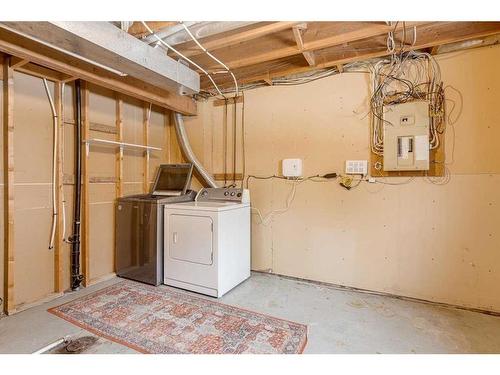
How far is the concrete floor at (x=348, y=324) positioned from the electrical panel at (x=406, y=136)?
1274 mm

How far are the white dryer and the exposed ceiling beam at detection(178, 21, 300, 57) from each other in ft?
4.76

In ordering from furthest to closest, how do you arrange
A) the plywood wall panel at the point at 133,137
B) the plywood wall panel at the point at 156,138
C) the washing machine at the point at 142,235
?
the plywood wall panel at the point at 156,138 → the plywood wall panel at the point at 133,137 → the washing machine at the point at 142,235

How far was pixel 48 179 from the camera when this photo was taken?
2432 mm

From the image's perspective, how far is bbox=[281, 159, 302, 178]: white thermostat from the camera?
9.55ft

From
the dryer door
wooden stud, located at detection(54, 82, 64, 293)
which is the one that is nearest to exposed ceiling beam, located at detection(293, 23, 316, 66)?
the dryer door

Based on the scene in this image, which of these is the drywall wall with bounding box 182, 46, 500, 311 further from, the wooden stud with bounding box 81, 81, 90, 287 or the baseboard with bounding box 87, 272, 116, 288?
the baseboard with bounding box 87, 272, 116, 288

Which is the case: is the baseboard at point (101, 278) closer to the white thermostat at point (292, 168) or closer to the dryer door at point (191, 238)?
the dryer door at point (191, 238)

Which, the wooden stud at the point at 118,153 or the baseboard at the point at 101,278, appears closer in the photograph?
the baseboard at the point at 101,278

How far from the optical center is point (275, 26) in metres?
1.92

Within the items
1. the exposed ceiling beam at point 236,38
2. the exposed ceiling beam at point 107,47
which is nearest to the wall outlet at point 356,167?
the exposed ceiling beam at point 236,38

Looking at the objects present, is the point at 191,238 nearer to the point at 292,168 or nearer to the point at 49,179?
the point at 292,168

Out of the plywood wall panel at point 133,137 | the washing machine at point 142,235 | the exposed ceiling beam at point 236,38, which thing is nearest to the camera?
the exposed ceiling beam at point 236,38

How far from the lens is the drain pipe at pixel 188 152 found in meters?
3.30
